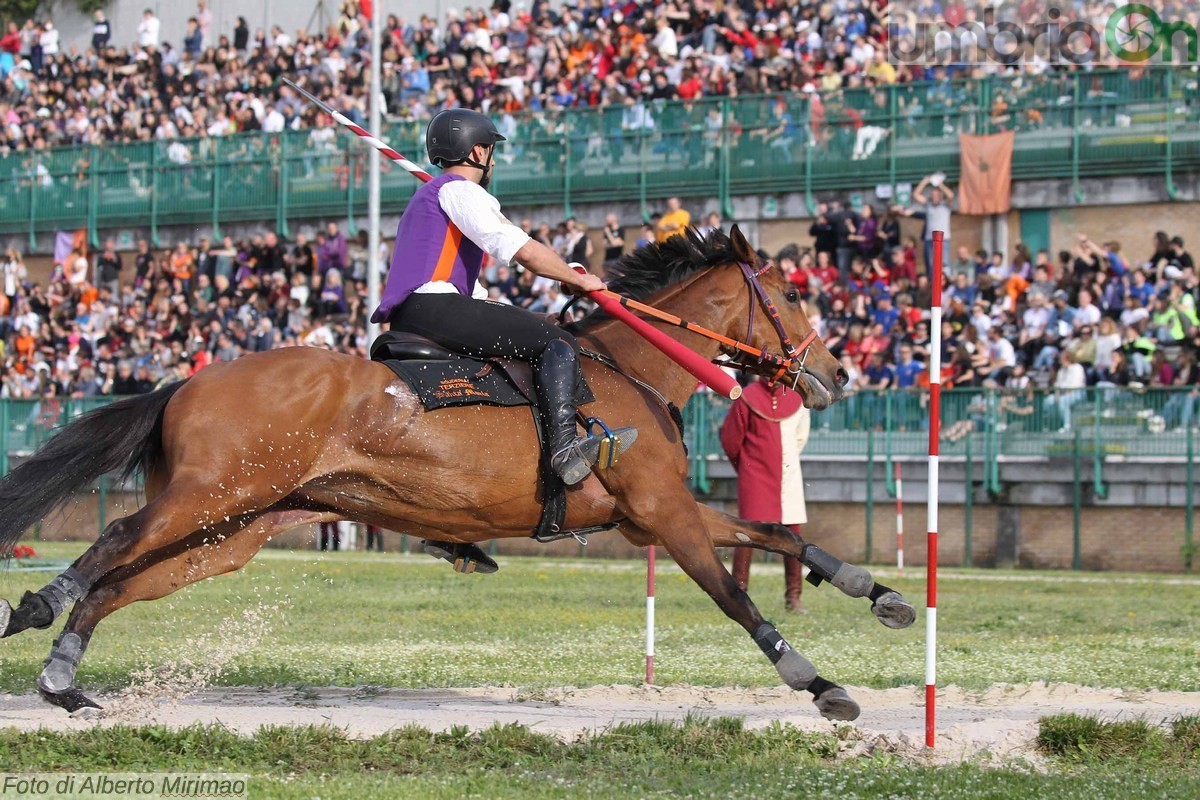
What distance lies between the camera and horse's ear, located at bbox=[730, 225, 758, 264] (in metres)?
10.4

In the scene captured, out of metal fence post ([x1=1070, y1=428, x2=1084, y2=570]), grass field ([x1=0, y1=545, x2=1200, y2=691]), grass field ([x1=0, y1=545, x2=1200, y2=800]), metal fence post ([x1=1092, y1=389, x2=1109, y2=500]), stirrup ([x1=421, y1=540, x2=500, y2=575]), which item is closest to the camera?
grass field ([x1=0, y1=545, x2=1200, y2=800])

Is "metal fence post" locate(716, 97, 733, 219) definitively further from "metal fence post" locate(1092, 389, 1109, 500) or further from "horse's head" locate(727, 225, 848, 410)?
"horse's head" locate(727, 225, 848, 410)

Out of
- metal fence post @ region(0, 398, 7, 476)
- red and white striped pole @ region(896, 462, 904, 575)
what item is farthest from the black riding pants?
metal fence post @ region(0, 398, 7, 476)

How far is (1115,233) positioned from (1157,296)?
12.3 feet

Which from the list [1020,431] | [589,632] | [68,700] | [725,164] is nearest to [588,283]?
[68,700]

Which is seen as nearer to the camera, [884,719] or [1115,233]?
[884,719]

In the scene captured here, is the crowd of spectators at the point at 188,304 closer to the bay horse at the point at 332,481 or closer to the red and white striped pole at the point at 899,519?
the red and white striped pole at the point at 899,519

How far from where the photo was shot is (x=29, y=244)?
127 ft

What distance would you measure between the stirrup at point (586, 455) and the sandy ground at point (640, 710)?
4.48ft

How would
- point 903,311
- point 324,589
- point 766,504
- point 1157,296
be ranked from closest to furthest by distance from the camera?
point 766,504 < point 324,589 < point 1157,296 < point 903,311

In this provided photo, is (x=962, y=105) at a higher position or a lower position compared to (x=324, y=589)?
higher

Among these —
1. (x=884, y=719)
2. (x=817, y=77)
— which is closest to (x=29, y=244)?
(x=817, y=77)

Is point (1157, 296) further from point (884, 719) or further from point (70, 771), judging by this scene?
point (70, 771)

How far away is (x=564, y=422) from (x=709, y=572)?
3.78ft
